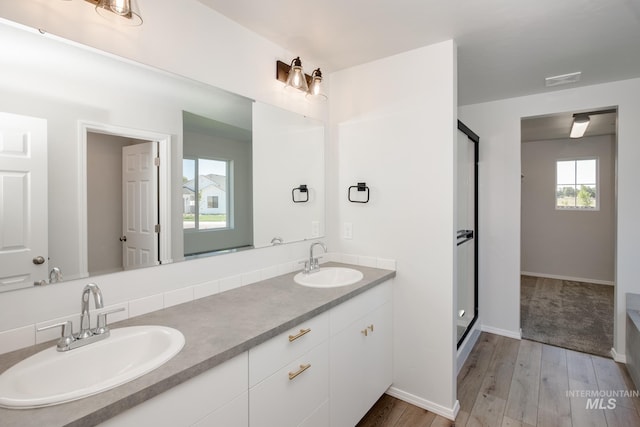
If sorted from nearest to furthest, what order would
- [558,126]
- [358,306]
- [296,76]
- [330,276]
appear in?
[358,306] → [296,76] → [330,276] → [558,126]

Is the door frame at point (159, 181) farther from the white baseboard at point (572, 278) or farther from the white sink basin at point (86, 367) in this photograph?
the white baseboard at point (572, 278)

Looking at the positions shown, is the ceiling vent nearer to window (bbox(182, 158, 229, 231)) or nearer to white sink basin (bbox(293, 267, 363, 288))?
white sink basin (bbox(293, 267, 363, 288))

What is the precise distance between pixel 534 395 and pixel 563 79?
2.43m

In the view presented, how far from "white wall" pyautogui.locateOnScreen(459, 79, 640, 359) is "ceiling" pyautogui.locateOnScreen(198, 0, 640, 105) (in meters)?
0.41

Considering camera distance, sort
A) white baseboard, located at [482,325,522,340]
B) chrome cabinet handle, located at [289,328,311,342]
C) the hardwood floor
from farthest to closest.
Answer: white baseboard, located at [482,325,522,340], the hardwood floor, chrome cabinet handle, located at [289,328,311,342]

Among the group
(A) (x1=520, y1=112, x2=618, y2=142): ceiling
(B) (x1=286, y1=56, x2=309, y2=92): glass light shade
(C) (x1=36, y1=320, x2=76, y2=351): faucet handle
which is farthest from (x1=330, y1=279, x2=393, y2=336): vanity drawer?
(A) (x1=520, y1=112, x2=618, y2=142): ceiling

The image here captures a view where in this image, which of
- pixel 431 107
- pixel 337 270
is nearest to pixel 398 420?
pixel 337 270

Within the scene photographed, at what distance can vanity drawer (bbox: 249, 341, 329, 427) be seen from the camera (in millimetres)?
1227

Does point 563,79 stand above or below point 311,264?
above

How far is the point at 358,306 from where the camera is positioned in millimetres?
1836

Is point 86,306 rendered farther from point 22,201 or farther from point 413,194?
point 413,194

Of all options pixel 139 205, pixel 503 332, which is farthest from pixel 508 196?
pixel 139 205

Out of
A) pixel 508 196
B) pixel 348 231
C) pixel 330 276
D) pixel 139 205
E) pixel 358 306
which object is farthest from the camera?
pixel 508 196

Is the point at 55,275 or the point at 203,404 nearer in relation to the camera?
the point at 203,404
